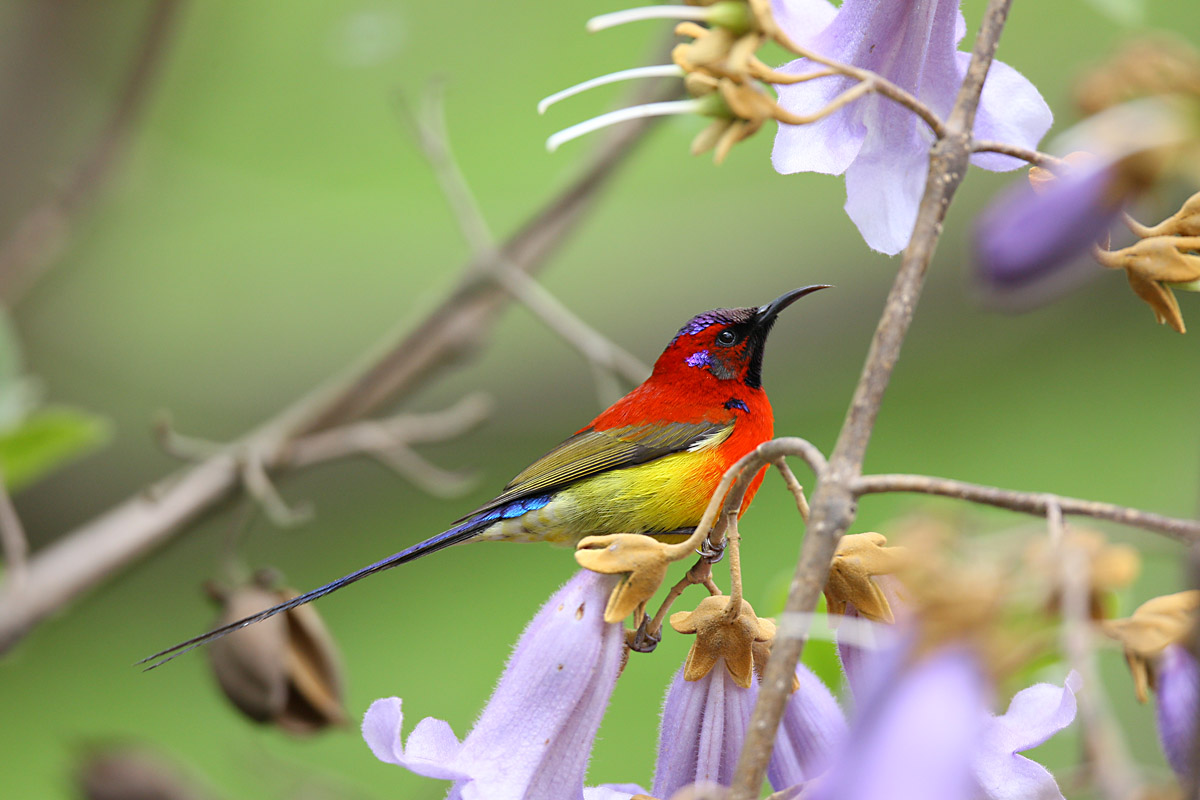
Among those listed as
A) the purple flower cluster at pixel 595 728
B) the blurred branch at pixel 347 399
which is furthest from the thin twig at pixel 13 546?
the purple flower cluster at pixel 595 728

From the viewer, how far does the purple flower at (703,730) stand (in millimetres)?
394

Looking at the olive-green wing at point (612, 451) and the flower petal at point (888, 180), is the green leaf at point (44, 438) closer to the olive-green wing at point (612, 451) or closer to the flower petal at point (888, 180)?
the olive-green wing at point (612, 451)

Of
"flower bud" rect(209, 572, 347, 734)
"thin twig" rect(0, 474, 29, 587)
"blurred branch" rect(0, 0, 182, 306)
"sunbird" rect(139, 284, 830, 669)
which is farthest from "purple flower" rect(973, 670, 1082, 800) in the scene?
"blurred branch" rect(0, 0, 182, 306)

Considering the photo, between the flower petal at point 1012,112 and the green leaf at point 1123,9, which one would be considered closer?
the flower petal at point 1012,112

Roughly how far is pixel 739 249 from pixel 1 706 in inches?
59.0

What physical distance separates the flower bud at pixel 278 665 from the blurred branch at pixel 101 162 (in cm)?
42

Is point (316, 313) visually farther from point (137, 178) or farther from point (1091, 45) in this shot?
point (1091, 45)

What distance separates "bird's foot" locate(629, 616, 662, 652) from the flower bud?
0.33 meters

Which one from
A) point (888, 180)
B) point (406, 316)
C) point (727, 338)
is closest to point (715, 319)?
point (727, 338)

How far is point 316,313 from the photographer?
7.45 feet

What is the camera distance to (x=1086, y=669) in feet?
0.73

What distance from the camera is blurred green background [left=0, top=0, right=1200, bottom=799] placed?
190 cm

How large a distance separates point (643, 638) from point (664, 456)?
20 cm

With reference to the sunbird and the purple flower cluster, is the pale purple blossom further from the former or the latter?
the sunbird
